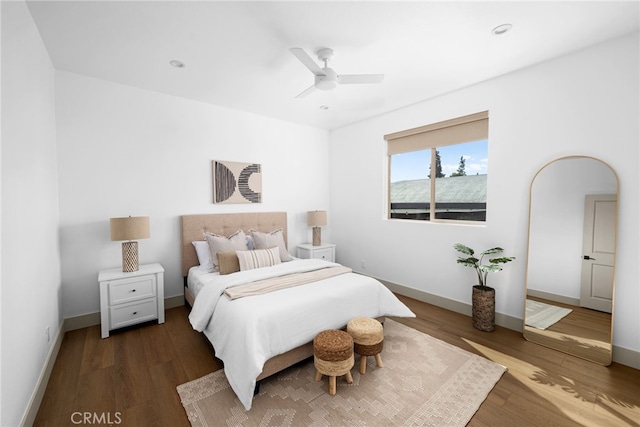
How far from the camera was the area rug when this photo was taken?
8.57ft

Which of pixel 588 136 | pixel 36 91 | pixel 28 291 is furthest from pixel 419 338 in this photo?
pixel 36 91

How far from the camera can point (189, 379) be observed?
2.12 meters

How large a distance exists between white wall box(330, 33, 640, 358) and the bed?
1.23 m

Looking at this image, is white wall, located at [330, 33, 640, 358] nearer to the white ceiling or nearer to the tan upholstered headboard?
the white ceiling

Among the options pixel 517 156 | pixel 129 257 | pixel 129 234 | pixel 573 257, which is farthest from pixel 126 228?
pixel 573 257

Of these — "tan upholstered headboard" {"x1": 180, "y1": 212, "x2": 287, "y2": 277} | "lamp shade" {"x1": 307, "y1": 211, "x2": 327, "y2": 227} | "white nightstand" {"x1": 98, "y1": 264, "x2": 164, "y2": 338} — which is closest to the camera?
"white nightstand" {"x1": 98, "y1": 264, "x2": 164, "y2": 338}

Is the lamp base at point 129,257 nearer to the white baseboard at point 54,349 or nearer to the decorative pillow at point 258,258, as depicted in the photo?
the white baseboard at point 54,349

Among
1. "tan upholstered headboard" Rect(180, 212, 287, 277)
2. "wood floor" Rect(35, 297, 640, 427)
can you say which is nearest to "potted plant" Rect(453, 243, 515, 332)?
"wood floor" Rect(35, 297, 640, 427)

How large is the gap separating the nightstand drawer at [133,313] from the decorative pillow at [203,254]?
0.64 meters

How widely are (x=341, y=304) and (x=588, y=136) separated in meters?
2.71

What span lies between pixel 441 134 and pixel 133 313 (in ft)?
13.8

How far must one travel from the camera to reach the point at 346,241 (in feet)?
16.0

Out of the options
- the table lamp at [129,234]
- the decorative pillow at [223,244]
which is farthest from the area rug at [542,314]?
the table lamp at [129,234]

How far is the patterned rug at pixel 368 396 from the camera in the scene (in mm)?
1724
